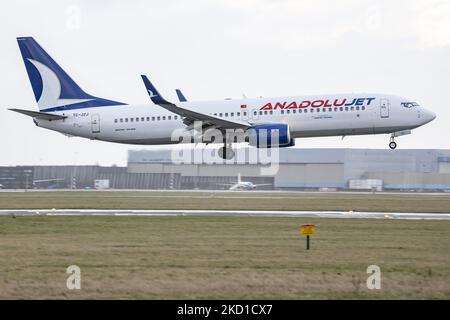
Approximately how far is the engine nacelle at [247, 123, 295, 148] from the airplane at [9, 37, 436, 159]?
62mm

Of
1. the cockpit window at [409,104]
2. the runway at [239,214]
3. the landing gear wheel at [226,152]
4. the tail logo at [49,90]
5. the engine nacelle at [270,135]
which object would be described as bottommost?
the runway at [239,214]

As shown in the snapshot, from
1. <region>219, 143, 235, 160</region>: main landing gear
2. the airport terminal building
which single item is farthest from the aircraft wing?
the airport terminal building

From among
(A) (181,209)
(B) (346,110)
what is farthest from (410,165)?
(A) (181,209)

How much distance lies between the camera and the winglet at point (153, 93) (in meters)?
46.8

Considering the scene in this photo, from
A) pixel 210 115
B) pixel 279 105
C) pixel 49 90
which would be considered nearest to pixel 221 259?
pixel 210 115

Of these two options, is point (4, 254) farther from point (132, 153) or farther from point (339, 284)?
point (132, 153)

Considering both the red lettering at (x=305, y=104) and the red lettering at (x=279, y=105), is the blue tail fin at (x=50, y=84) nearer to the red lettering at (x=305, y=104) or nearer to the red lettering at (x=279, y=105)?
the red lettering at (x=279, y=105)

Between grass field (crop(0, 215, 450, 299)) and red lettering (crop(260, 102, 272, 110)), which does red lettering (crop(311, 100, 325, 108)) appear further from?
grass field (crop(0, 215, 450, 299))

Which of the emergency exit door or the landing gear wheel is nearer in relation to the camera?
the emergency exit door

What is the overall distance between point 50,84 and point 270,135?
17019 millimetres

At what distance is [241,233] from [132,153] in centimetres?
7942

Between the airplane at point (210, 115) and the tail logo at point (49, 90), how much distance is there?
2.8 inches

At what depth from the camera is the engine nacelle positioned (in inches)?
1893

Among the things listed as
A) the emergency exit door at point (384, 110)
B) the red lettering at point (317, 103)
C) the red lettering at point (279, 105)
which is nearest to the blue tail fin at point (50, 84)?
the red lettering at point (279, 105)
